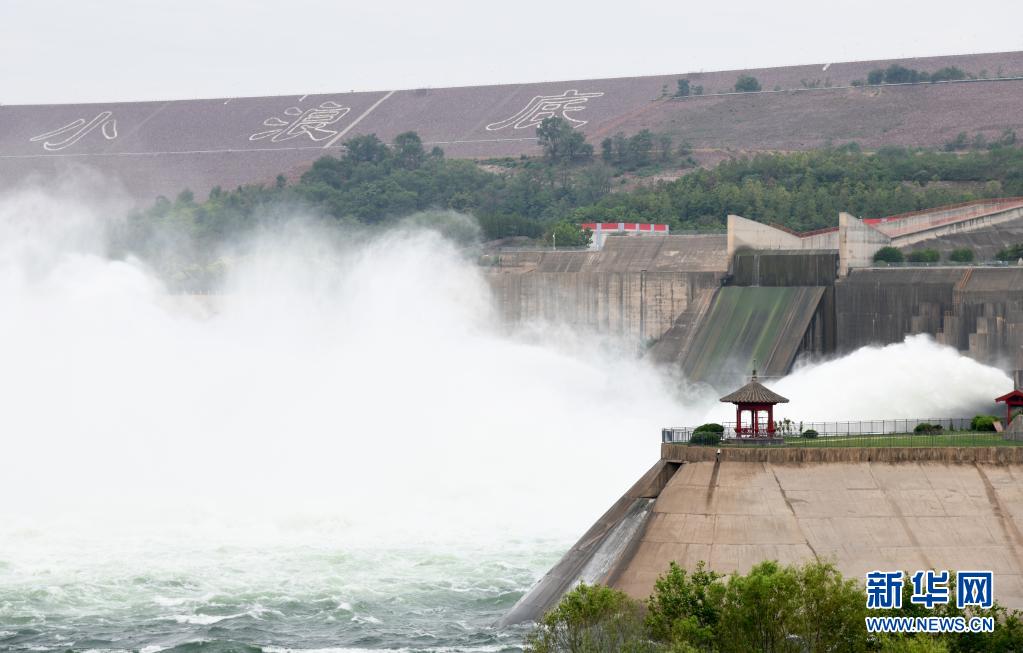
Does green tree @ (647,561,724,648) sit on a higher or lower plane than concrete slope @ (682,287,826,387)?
lower

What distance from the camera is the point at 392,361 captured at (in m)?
78.8

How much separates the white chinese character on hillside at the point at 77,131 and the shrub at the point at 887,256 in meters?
123

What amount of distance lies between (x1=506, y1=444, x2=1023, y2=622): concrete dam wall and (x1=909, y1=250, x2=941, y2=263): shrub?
39004mm

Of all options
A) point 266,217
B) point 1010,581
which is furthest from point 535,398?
point 266,217

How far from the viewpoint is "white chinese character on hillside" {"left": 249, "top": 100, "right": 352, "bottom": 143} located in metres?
181

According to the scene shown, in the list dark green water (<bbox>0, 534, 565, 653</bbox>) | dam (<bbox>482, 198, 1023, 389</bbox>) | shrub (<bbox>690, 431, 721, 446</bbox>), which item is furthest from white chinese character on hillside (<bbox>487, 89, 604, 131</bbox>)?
shrub (<bbox>690, 431, 721, 446</bbox>)

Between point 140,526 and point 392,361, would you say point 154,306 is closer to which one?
point 392,361

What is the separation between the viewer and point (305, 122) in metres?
185

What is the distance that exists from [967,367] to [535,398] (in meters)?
19.2

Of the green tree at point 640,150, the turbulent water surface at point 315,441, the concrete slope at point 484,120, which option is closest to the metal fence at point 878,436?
the turbulent water surface at point 315,441

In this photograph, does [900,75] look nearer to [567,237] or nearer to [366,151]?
[366,151]

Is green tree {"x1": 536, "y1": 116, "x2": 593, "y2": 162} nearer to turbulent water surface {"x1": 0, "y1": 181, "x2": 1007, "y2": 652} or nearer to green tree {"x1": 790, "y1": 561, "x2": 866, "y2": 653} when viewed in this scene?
turbulent water surface {"x1": 0, "y1": 181, "x2": 1007, "y2": 652}

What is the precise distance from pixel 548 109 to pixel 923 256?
10265 cm

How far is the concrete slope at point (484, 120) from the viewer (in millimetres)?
157125
